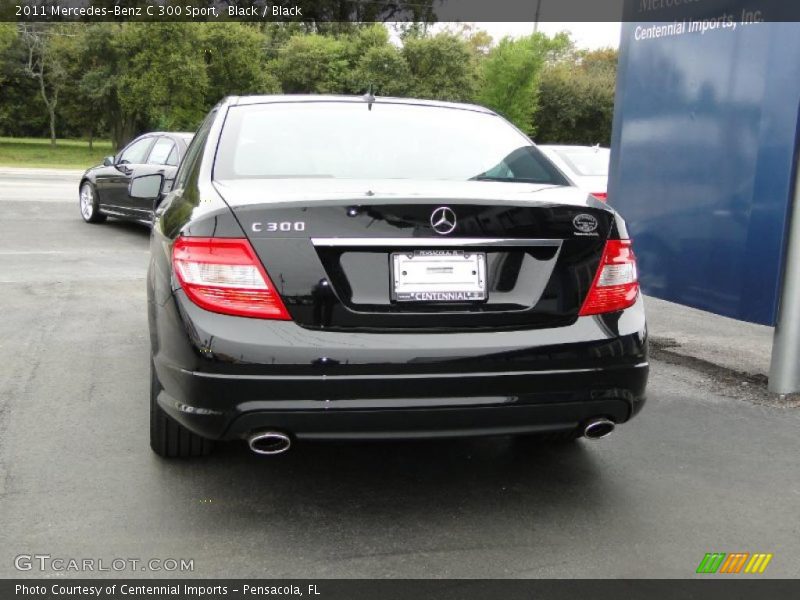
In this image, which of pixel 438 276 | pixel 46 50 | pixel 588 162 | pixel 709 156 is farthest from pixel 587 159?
pixel 46 50

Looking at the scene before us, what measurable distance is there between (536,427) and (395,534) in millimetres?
640

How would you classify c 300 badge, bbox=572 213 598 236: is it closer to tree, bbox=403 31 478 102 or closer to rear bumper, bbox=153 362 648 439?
rear bumper, bbox=153 362 648 439

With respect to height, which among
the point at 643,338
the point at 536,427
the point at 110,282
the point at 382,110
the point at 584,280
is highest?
the point at 382,110

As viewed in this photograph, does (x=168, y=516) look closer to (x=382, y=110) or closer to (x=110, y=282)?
(x=382, y=110)

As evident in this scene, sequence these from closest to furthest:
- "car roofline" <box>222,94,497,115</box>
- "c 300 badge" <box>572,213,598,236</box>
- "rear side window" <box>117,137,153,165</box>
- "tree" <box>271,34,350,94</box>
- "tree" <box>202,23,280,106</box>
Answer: "c 300 badge" <box>572,213,598,236</box>, "car roofline" <box>222,94,497,115</box>, "rear side window" <box>117,137,153,165</box>, "tree" <box>202,23,280,106</box>, "tree" <box>271,34,350,94</box>

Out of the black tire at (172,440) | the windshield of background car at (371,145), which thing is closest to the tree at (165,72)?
the windshield of background car at (371,145)

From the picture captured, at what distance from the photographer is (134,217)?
1219cm

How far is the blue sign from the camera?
5285 mm

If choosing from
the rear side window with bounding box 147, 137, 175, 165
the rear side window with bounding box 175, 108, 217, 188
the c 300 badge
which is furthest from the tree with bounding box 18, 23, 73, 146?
the c 300 badge

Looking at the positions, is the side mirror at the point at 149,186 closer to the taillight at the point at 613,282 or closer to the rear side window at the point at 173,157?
the taillight at the point at 613,282

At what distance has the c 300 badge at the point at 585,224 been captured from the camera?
3215mm

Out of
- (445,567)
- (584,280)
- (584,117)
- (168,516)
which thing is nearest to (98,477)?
(168,516)

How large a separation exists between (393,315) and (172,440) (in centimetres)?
135

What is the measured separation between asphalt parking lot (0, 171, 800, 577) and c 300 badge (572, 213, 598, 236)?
1082 mm
